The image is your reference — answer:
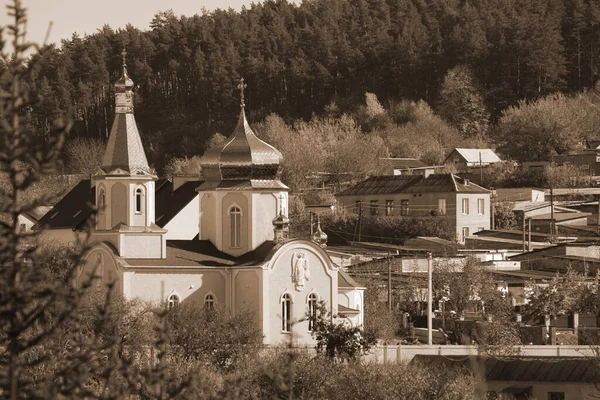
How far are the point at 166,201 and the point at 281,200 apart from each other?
544 cm

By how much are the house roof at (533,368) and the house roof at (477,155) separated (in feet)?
160

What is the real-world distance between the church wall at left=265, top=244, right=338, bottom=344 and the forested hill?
59.5 metres

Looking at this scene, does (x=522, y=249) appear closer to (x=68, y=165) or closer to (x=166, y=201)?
(x=166, y=201)

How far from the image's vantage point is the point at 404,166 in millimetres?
85250

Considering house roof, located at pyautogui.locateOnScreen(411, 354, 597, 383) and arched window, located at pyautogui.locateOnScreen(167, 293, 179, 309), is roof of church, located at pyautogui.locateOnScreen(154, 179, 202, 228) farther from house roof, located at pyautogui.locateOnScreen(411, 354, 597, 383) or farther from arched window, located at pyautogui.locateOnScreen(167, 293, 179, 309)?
house roof, located at pyautogui.locateOnScreen(411, 354, 597, 383)

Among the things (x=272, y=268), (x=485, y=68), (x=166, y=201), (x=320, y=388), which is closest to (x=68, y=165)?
(x=485, y=68)

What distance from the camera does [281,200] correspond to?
4306 centimetres

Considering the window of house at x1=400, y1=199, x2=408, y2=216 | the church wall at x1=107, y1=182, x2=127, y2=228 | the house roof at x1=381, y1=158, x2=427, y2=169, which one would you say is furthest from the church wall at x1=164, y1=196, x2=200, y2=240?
the house roof at x1=381, y1=158, x2=427, y2=169

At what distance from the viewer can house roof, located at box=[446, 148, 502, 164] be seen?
289 ft

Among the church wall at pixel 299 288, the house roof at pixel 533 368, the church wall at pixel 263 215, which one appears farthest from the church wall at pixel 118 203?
the house roof at pixel 533 368

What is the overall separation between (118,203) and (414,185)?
3102 cm

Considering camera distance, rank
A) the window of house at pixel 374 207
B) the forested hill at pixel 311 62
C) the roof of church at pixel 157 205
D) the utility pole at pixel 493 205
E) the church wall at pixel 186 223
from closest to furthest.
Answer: the church wall at pixel 186 223
the roof of church at pixel 157 205
the utility pole at pixel 493 205
the window of house at pixel 374 207
the forested hill at pixel 311 62

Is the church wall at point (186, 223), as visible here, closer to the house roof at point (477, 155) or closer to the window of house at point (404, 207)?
the window of house at point (404, 207)

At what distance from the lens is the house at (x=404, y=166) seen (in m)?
81.9
